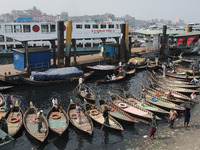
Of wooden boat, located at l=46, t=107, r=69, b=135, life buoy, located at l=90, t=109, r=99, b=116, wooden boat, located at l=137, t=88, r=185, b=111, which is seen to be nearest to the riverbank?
wooden boat, located at l=137, t=88, r=185, b=111

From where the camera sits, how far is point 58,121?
1945 centimetres

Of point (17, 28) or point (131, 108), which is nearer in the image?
point (131, 108)

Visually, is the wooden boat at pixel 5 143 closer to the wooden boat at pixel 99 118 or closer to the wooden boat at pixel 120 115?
the wooden boat at pixel 99 118

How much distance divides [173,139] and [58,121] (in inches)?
403

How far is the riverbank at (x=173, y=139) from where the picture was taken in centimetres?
1548

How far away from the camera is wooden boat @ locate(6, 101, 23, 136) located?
1775cm

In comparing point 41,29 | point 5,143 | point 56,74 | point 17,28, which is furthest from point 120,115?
point 17,28

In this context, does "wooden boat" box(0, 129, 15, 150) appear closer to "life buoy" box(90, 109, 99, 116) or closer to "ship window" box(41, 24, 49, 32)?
"life buoy" box(90, 109, 99, 116)

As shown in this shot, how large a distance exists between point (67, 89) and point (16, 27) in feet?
120

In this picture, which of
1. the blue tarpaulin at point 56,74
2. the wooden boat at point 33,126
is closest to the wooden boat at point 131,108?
the wooden boat at point 33,126

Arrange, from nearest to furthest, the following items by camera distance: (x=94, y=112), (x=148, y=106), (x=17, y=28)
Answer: (x=94, y=112), (x=148, y=106), (x=17, y=28)

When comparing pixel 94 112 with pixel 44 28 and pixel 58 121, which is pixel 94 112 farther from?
pixel 44 28

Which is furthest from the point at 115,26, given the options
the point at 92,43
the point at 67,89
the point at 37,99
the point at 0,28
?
the point at 37,99

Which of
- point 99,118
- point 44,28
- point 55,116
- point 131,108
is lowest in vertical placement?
point 99,118
